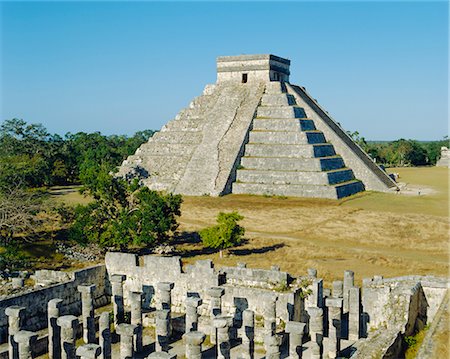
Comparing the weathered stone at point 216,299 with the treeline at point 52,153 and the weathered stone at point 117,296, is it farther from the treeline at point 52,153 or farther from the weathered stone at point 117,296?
the treeline at point 52,153

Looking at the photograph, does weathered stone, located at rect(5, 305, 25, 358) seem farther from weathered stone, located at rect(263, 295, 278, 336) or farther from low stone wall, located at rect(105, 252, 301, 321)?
weathered stone, located at rect(263, 295, 278, 336)

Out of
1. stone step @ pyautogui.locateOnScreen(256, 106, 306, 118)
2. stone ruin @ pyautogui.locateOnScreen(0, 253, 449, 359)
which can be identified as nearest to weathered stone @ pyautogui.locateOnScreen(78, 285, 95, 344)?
stone ruin @ pyautogui.locateOnScreen(0, 253, 449, 359)

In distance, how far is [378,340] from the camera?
13.3 m

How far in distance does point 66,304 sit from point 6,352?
3.48 m

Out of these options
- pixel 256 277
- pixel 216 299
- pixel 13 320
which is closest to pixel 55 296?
pixel 13 320

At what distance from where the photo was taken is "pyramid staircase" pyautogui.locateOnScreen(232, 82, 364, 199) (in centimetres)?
5009

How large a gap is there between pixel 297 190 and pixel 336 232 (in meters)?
15.8

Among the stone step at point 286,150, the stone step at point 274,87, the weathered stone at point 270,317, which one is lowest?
the weathered stone at point 270,317

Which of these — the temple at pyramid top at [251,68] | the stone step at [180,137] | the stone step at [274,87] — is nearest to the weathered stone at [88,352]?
the stone step at [180,137]

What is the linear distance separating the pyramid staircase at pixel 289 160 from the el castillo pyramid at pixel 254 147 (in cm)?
9

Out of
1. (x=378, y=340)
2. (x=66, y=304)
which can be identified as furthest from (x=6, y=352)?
(x=378, y=340)

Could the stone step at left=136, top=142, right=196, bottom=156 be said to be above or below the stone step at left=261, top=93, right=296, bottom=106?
below

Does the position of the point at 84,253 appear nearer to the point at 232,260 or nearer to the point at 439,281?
the point at 232,260

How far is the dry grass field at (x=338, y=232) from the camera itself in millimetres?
26125
